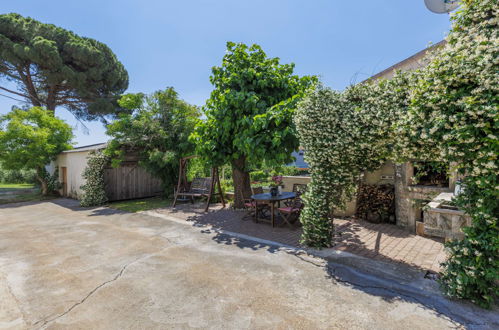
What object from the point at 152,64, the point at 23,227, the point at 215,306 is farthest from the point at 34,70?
the point at 215,306

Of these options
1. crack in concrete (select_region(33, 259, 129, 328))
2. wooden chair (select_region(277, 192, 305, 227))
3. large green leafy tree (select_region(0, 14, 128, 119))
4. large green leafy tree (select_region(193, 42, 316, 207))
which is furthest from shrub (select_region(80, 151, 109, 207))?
large green leafy tree (select_region(0, 14, 128, 119))

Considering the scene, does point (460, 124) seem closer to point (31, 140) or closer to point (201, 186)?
point (201, 186)

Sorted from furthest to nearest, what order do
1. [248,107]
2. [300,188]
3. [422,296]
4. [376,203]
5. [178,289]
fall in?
[300,188] < [248,107] < [376,203] < [178,289] < [422,296]

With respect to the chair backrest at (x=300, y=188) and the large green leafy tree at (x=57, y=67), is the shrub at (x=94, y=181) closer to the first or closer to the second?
the chair backrest at (x=300, y=188)

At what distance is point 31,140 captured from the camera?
12477mm

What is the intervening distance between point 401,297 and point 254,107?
18.4ft

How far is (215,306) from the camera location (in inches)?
118

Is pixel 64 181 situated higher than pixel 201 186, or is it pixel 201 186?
pixel 64 181

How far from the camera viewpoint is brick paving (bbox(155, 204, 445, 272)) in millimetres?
4496

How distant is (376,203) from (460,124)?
497cm

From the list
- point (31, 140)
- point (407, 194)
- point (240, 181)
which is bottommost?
point (407, 194)

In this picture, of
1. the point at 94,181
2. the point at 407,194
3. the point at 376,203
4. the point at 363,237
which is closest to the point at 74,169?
the point at 94,181

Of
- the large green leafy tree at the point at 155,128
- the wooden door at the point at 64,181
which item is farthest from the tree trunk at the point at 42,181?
the large green leafy tree at the point at 155,128

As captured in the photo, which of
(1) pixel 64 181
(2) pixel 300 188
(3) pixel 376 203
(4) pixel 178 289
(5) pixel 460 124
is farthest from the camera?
(1) pixel 64 181
